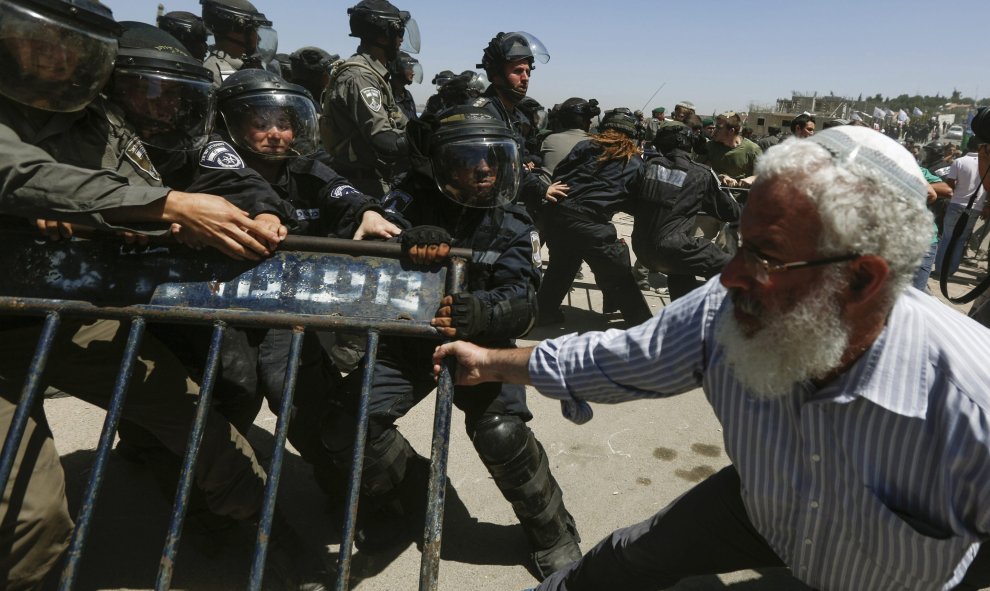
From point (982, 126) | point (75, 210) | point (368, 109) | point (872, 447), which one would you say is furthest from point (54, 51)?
point (982, 126)

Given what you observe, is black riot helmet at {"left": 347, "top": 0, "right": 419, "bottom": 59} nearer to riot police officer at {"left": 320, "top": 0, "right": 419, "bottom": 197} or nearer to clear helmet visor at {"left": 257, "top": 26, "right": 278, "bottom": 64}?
riot police officer at {"left": 320, "top": 0, "right": 419, "bottom": 197}

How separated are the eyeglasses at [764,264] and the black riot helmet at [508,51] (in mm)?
→ 3939

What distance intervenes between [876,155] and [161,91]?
7.09 ft

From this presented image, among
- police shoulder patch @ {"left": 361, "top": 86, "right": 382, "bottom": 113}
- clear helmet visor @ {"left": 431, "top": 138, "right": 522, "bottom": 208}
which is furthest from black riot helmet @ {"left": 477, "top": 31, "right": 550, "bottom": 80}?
clear helmet visor @ {"left": 431, "top": 138, "right": 522, "bottom": 208}

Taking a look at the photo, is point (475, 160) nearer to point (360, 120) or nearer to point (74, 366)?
point (74, 366)

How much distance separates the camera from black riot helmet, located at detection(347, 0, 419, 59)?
494 cm

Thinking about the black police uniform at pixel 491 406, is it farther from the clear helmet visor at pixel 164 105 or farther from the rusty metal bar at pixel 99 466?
the clear helmet visor at pixel 164 105

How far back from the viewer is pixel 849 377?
153 cm

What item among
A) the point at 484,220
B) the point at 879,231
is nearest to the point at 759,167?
the point at 879,231

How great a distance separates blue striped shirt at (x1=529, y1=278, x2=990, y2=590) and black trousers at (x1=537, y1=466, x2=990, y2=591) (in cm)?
11

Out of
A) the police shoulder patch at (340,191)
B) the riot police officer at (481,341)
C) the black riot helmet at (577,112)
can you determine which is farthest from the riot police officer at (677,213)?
the police shoulder patch at (340,191)

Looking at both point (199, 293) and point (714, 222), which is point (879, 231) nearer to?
point (199, 293)

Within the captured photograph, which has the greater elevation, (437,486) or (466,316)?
(466,316)

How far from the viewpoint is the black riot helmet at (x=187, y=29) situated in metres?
5.39
